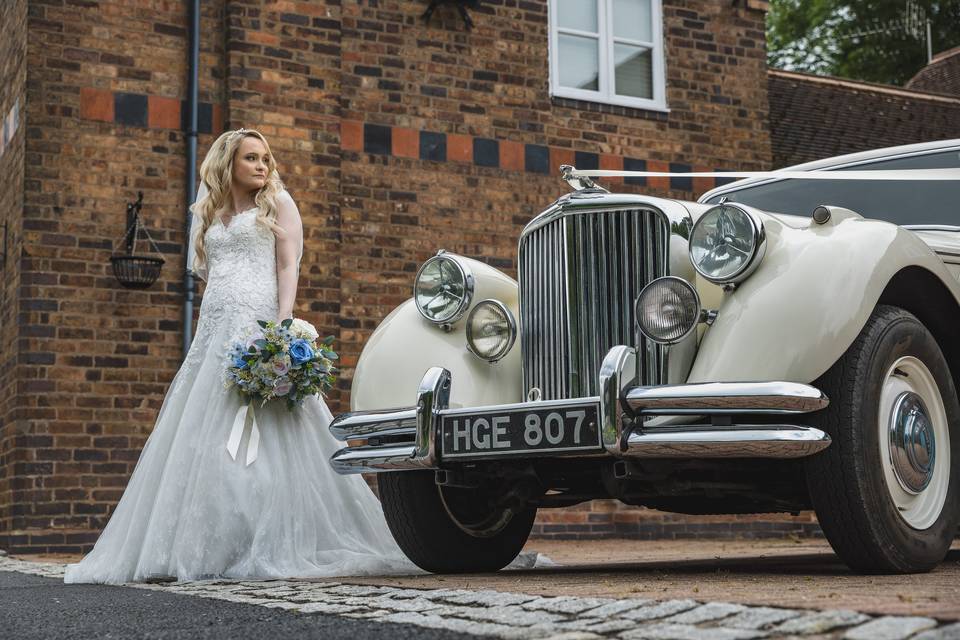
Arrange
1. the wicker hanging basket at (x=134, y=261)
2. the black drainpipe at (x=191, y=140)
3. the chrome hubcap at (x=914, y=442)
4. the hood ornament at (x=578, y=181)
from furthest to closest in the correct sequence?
the black drainpipe at (x=191, y=140) < the wicker hanging basket at (x=134, y=261) < the hood ornament at (x=578, y=181) < the chrome hubcap at (x=914, y=442)

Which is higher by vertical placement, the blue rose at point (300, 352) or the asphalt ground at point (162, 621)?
the blue rose at point (300, 352)

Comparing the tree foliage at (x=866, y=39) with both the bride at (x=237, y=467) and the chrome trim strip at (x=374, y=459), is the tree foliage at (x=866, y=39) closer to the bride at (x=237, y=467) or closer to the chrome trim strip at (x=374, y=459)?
the bride at (x=237, y=467)

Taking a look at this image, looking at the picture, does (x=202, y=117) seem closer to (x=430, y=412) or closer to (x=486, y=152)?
(x=486, y=152)

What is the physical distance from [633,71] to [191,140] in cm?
405

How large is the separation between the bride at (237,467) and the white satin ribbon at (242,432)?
11 mm

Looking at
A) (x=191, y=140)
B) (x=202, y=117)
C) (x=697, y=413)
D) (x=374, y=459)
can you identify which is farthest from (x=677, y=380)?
(x=202, y=117)

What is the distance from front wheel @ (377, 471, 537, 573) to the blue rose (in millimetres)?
782

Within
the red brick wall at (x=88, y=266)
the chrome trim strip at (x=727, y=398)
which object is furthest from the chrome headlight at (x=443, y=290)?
the red brick wall at (x=88, y=266)

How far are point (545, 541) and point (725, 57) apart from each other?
4.77 meters

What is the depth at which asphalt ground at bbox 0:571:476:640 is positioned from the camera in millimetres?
3146

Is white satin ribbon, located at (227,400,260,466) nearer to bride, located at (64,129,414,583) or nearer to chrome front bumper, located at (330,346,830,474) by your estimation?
bride, located at (64,129,414,583)

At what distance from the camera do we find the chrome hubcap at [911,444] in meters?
4.25

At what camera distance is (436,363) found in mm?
5082

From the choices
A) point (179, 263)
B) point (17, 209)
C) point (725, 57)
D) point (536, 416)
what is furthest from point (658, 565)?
point (725, 57)
